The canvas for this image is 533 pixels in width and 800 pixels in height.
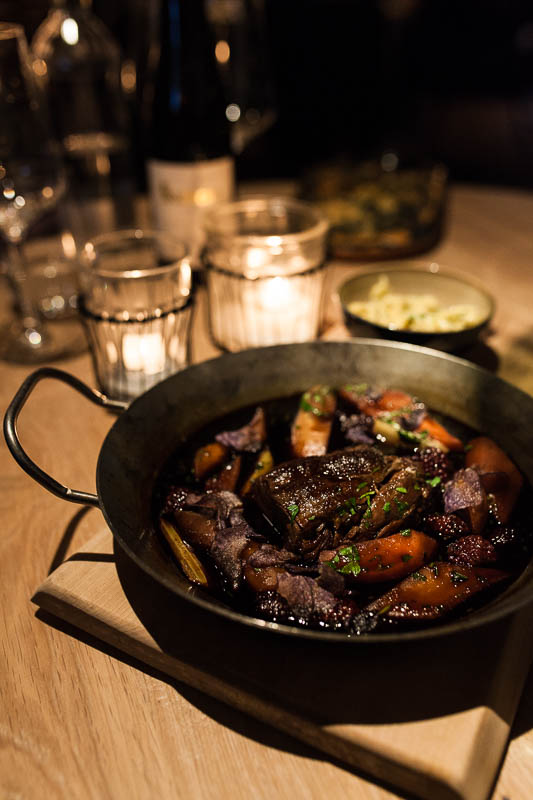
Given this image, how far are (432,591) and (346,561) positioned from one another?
4.1 inches

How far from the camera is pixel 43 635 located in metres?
0.81

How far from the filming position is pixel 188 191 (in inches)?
63.6

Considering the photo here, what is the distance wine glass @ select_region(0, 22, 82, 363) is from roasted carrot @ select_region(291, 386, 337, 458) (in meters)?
0.68

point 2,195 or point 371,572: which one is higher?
point 2,195

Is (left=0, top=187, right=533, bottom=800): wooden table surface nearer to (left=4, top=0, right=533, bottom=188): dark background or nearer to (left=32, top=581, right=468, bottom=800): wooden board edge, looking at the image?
(left=32, top=581, right=468, bottom=800): wooden board edge

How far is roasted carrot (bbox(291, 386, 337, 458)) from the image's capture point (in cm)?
99

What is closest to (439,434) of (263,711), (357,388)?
(357,388)

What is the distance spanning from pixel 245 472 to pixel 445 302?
0.80m

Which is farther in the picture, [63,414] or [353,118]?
[353,118]

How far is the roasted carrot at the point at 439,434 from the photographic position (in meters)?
0.98

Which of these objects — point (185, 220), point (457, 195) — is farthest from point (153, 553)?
point (457, 195)

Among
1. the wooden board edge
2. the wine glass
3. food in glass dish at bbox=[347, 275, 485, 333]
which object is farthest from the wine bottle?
the wooden board edge

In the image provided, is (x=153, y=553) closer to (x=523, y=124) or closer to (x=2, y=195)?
(x=2, y=195)

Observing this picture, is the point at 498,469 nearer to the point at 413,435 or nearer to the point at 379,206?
the point at 413,435
